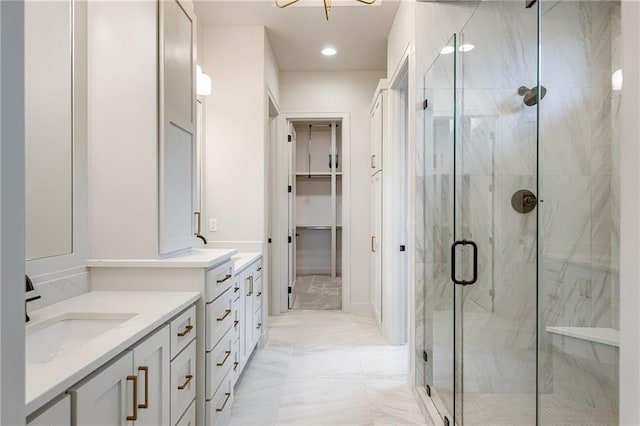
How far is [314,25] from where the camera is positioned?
362 cm

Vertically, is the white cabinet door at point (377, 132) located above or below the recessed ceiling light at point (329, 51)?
below

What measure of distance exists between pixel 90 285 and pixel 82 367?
1.06m

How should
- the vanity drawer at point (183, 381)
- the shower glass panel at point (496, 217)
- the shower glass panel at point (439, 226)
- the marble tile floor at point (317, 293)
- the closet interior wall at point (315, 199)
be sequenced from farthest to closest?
the closet interior wall at point (315, 199), the marble tile floor at point (317, 293), the shower glass panel at point (439, 226), the shower glass panel at point (496, 217), the vanity drawer at point (183, 381)

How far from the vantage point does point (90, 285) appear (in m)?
1.89

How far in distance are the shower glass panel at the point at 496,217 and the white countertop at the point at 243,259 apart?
1.46 meters

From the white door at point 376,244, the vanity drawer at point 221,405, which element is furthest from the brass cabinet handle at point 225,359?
the white door at point 376,244

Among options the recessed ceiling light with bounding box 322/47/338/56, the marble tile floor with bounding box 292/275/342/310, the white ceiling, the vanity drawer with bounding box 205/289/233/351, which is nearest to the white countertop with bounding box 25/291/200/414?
the vanity drawer with bounding box 205/289/233/351

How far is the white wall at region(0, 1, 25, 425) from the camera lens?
52 cm

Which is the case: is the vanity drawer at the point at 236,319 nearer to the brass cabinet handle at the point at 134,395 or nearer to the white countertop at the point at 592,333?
the brass cabinet handle at the point at 134,395

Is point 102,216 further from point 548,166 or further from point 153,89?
point 548,166

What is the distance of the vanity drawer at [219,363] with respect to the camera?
1955 millimetres

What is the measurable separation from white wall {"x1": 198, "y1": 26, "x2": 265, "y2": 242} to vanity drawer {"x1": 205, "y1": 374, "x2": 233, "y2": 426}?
151cm

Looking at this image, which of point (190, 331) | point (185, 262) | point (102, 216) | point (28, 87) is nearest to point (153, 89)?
point (28, 87)

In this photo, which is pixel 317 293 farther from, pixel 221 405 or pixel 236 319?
pixel 221 405
